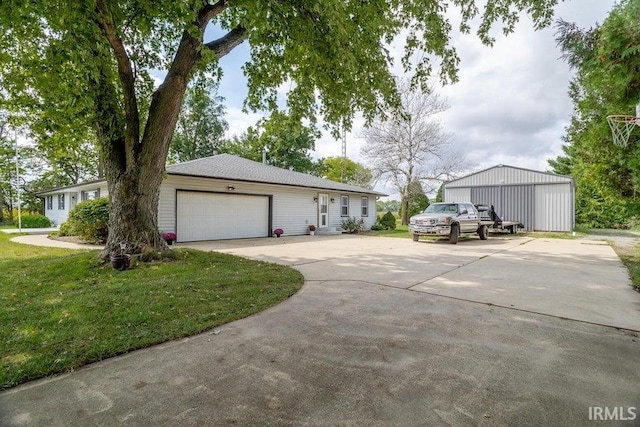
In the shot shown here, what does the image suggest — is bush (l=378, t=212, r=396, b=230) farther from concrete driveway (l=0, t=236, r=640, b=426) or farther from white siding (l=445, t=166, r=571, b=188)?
concrete driveway (l=0, t=236, r=640, b=426)

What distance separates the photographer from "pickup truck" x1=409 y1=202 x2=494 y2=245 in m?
11.6

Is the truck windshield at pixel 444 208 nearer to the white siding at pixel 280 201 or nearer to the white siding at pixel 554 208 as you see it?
the white siding at pixel 280 201

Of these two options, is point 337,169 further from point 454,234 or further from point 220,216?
point 454,234

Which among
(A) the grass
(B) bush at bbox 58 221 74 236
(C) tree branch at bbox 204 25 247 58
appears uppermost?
(C) tree branch at bbox 204 25 247 58

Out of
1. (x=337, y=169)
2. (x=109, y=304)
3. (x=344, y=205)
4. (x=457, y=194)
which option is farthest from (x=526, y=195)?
(x=337, y=169)

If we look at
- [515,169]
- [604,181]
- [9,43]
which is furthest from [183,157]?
[604,181]

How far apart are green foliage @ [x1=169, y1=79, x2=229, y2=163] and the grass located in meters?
25.5

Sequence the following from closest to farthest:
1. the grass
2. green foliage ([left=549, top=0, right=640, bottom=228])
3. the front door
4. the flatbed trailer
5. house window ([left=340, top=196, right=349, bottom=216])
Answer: the grass
green foliage ([left=549, top=0, right=640, bottom=228])
the flatbed trailer
the front door
house window ([left=340, top=196, right=349, bottom=216])

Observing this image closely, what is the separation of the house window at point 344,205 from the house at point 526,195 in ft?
A: 25.2

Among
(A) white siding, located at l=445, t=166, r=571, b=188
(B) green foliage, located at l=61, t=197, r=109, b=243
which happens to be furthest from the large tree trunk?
(A) white siding, located at l=445, t=166, r=571, b=188

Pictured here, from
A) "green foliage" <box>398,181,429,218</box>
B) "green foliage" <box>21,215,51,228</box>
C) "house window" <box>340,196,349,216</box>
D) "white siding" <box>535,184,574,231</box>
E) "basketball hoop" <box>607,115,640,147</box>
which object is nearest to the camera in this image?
"basketball hoop" <box>607,115,640,147</box>

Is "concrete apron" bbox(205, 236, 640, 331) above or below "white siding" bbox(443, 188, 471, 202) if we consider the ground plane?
below

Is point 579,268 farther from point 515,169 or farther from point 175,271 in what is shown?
point 515,169

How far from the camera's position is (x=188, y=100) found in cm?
2864
